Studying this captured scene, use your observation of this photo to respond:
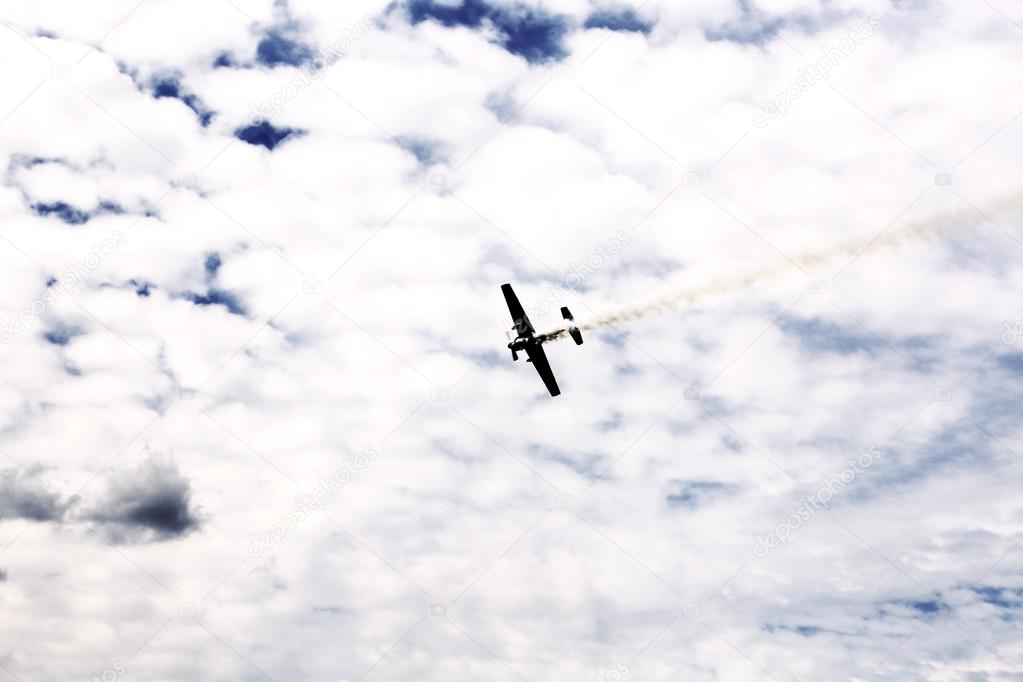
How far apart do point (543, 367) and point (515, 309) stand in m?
8.24

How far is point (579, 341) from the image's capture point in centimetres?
10231

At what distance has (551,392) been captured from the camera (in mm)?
114375

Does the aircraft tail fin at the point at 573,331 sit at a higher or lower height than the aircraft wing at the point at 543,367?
higher

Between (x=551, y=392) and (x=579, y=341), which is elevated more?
(x=579, y=341)

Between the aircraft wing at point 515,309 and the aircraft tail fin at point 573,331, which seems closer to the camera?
the aircraft tail fin at point 573,331

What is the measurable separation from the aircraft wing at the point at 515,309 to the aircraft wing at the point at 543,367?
9.02 feet

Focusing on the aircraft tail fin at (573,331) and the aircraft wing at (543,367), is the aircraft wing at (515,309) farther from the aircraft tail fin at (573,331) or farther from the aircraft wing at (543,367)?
the aircraft tail fin at (573,331)

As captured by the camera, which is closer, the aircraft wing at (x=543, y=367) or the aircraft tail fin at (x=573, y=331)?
the aircraft tail fin at (x=573, y=331)

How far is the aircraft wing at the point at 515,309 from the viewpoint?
Answer: 109562 millimetres

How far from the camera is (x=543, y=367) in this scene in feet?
372

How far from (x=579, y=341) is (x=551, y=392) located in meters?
13.8

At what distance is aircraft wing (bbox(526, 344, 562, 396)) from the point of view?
111m

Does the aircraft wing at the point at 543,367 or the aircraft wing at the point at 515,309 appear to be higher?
the aircraft wing at the point at 515,309

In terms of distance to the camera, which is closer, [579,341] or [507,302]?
[579,341]
